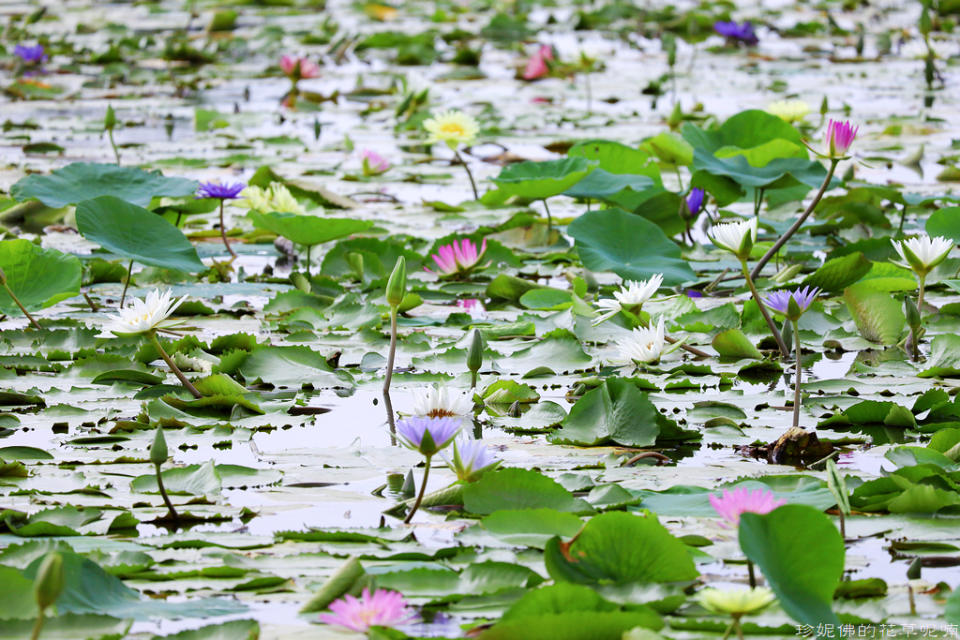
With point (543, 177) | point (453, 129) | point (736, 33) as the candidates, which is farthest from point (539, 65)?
point (543, 177)

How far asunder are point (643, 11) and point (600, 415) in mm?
8677

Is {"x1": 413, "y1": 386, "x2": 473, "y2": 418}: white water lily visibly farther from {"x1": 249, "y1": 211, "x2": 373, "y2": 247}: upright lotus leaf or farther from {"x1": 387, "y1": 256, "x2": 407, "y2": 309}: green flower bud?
{"x1": 249, "y1": 211, "x2": 373, "y2": 247}: upright lotus leaf

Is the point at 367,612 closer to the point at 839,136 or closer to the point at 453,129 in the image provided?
the point at 839,136

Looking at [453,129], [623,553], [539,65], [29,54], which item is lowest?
[623,553]

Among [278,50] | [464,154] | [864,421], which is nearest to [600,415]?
[864,421]

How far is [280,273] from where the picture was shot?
323 centimetres

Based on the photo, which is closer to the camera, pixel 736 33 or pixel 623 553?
pixel 623 553

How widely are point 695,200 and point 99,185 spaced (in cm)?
152

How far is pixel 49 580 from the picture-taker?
1.03m

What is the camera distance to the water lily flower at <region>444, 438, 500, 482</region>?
1.59 m

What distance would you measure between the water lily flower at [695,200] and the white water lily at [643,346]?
3.61 feet

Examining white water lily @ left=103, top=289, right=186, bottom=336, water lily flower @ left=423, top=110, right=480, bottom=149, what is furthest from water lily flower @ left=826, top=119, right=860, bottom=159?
water lily flower @ left=423, top=110, right=480, bottom=149

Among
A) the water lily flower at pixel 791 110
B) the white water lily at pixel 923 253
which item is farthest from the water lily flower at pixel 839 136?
the water lily flower at pixel 791 110

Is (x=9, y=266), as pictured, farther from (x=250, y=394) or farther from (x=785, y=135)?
(x=785, y=135)
